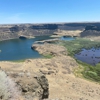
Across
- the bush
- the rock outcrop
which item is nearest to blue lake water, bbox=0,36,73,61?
the rock outcrop

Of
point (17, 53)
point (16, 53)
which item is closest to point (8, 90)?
point (17, 53)

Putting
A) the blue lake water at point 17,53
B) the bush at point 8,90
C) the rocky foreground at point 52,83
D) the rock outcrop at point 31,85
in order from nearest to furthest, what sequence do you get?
the bush at point 8,90
the rock outcrop at point 31,85
the rocky foreground at point 52,83
the blue lake water at point 17,53

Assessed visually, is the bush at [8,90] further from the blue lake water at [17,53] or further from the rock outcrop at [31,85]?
the blue lake water at [17,53]

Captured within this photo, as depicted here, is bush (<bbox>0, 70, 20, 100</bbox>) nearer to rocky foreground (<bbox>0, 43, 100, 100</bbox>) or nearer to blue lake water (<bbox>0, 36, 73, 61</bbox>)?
rocky foreground (<bbox>0, 43, 100, 100</bbox>)

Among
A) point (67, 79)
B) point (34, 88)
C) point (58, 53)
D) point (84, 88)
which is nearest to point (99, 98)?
point (84, 88)

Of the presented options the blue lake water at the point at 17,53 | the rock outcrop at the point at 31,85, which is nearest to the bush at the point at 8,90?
the rock outcrop at the point at 31,85

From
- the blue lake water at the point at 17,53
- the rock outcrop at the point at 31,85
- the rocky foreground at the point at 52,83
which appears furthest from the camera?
the blue lake water at the point at 17,53

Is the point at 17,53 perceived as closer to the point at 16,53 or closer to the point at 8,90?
the point at 16,53

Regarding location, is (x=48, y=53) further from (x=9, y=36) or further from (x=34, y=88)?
(x=9, y=36)

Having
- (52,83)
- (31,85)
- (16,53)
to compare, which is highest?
(31,85)
